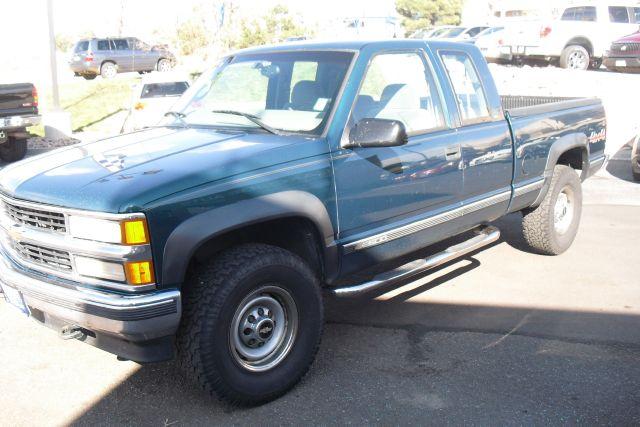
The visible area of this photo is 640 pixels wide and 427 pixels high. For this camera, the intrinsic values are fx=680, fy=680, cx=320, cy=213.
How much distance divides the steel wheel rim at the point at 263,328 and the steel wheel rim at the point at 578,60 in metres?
17.3

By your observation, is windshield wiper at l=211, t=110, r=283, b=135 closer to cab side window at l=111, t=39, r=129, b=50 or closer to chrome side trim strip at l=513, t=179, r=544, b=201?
chrome side trim strip at l=513, t=179, r=544, b=201

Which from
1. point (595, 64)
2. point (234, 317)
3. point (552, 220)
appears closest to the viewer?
point (234, 317)

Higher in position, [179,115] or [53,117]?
[53,117]

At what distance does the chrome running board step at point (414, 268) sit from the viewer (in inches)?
159

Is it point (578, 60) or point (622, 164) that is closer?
point (622, 164)

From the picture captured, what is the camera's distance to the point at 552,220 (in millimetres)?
6180

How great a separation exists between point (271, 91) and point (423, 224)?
1.36 metres

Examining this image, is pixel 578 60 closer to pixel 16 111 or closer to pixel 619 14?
pixel 619 14

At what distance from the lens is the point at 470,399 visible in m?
3.71

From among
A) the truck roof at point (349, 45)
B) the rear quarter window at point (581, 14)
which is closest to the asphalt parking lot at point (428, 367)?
the truck roof at point (349, 45)

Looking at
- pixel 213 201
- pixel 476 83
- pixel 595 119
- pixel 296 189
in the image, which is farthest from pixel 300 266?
pixel 595 119

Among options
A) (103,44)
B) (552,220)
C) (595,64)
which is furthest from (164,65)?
(552,220)

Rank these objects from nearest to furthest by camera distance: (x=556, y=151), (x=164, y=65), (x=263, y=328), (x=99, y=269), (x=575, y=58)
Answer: (x=99, y=269)
(x=263, y=328)
(x=556, y=151)
(x=575, y=58)
(x=164, y=65)

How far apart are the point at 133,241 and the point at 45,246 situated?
2.03ft
